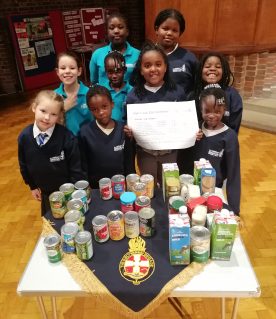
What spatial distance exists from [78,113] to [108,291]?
132 cm

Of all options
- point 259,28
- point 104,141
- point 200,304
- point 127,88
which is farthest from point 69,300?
point 259,28

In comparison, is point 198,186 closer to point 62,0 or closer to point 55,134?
point 55,134

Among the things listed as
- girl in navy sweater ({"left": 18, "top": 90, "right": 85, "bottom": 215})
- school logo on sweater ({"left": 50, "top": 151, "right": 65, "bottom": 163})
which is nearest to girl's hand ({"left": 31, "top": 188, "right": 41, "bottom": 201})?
girl in navy sweater ({"left": 18, "top": 90, "right": 85, "bottom": 215})

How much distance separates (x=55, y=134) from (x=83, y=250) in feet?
2.52

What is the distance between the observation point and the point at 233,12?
14.0 feet

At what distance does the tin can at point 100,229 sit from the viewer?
3.84 ft

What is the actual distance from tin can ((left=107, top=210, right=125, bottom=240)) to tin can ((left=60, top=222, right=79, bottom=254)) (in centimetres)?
14

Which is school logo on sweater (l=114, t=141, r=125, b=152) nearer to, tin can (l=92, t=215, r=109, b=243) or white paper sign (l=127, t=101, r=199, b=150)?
white paper sign (l=127, t=101, r=199, b=150)

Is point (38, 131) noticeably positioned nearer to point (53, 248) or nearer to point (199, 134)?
point (53, 248)

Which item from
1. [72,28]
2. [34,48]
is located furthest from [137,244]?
[72,28]

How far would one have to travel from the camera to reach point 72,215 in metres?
1.24

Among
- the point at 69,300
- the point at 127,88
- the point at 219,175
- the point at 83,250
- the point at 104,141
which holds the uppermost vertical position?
the point at 127,88

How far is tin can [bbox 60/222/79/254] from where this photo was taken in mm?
1137

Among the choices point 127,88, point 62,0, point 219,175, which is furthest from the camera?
point 62,0
